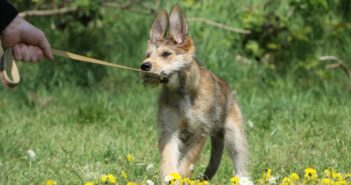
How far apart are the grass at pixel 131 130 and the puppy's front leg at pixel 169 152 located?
26 centimetres

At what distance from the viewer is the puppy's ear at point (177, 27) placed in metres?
6.30

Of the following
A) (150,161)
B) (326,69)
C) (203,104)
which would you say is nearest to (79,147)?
(150,161)

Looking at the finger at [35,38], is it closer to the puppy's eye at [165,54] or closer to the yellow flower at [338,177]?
the puppy's eye at [165,54]

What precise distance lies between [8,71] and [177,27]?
2.34m

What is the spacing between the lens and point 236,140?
6742mm

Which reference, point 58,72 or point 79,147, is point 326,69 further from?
point 79,147

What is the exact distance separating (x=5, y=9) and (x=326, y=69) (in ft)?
22.1

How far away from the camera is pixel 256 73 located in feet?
34.3

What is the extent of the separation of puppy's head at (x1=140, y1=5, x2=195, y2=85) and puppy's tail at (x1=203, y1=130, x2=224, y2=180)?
834 millimetres

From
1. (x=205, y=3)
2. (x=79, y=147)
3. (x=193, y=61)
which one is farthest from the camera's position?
(x=205, y=3)

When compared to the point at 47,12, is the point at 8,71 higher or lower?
Answer: higher

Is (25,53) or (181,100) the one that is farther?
(181,100)

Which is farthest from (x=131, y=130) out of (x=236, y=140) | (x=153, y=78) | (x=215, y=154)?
(x=153, y=78)

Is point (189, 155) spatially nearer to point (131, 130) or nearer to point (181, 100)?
point (181, 100)
